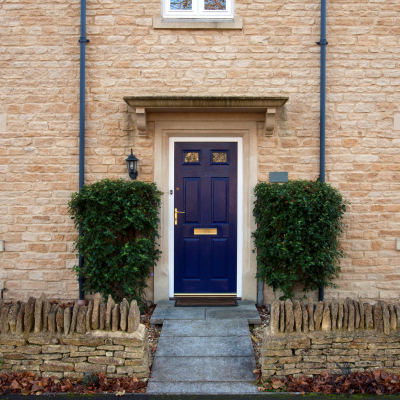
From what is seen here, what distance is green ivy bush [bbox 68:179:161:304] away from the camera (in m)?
4.60

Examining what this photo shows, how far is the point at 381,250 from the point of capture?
5.13 meters

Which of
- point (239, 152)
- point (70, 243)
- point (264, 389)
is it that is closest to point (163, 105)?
point (239, 152)

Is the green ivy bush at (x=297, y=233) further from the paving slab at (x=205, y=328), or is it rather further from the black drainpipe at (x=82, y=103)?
the black drainpipe at (x=82, y=103)

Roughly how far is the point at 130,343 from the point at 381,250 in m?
3.88

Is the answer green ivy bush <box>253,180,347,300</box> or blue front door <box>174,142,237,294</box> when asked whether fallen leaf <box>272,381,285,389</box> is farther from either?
blue front door <box>174,142,237,294</box>

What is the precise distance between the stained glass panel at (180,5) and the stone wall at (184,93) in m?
0.30

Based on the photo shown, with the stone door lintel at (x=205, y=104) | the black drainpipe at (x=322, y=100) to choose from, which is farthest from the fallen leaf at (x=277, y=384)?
the stone door lintel at (x=205, y=104)

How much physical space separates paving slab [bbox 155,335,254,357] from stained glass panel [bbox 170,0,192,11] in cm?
467

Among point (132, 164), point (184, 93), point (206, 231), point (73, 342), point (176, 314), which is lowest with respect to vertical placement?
point (176, 314)

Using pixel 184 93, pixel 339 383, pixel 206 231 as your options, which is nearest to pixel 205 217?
pixel 206 231

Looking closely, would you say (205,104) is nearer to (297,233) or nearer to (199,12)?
(199,12)

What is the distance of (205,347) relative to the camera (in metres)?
3.92

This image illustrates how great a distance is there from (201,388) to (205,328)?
1.08 meters

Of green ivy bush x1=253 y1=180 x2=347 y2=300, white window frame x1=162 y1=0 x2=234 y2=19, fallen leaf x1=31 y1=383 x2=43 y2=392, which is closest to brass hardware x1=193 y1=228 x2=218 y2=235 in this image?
green ivy bush x1=253 y1=180 x2=347 y2=300
